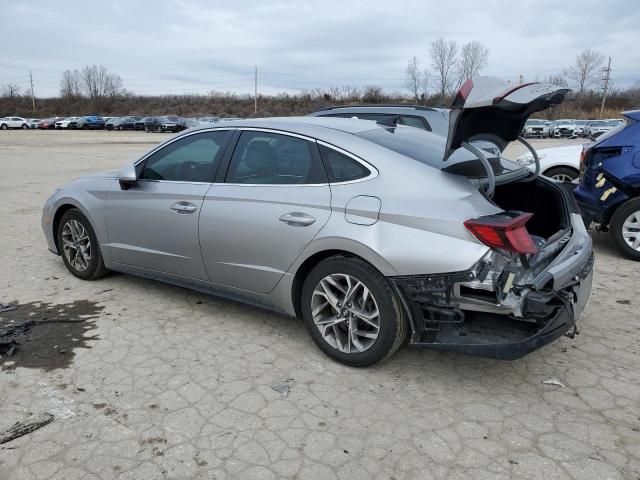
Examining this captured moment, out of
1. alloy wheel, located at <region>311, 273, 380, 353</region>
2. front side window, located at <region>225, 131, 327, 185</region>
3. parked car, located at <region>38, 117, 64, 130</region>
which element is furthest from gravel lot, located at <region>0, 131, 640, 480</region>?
parked car, located at <region>38, 117, 64, 130</region>

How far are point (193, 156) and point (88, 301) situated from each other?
160cm

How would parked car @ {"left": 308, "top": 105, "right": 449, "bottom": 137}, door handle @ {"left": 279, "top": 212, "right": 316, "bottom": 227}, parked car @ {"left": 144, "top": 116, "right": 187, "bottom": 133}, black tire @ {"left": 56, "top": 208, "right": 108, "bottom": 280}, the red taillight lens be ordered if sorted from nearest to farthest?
the red taillight lens → door handle @ {"left": 279, "top": 212, "right": 316, "bottom": 227} → black tire @ {"left": 56, "top": 208, "right": 108, "bottom": 280} → parked car @ {"left": 308, "top": 105, "right": 449, "bottom": 137} → parked car @ {"left": 144, "top": 116, "right": 187, "bottom": 133}

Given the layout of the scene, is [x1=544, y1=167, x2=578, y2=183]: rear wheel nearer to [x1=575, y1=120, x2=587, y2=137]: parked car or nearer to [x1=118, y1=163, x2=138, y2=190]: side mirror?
[x1=118, y1=163, x2=138, y2=190]: side mirror

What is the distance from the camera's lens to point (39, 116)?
82.8 meters

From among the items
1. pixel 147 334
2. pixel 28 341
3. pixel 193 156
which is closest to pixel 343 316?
pixel 147 334

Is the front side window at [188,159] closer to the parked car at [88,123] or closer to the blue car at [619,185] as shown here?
the blue car at [619,185]

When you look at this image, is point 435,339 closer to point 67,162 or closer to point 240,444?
point 240,444

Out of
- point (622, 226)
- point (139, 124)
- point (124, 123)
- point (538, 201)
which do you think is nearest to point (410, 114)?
point (622, 226)

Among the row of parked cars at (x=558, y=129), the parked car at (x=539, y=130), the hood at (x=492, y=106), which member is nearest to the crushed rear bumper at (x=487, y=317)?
the hood at (x=492, y=106)

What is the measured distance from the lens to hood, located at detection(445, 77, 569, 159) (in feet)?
9.80

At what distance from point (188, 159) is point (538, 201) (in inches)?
110

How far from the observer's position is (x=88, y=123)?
5766 cm

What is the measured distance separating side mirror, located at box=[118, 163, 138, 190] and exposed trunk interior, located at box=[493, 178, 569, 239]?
116 inches

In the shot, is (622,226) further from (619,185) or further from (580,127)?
(580,127)
